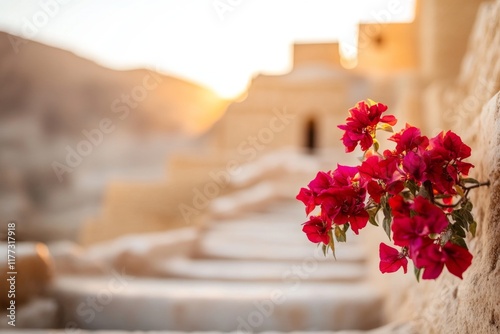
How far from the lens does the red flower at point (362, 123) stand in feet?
4.57

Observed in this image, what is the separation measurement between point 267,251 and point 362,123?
3620mm

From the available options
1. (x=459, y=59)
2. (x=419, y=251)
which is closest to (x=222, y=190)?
(x=459, y=59)

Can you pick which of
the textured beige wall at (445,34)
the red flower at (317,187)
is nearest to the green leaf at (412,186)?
the red flower at (317,187)

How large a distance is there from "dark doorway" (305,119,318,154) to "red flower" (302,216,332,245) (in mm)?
13616

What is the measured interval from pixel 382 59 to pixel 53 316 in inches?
439

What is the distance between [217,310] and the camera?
10.8 ft

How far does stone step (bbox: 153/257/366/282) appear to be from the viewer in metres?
4.11

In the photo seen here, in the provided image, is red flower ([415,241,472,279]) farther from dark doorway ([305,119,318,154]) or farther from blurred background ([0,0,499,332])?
dark doorway ([305,119,318,154])

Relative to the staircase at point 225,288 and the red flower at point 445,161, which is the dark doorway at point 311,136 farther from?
the red flower at point 445,161

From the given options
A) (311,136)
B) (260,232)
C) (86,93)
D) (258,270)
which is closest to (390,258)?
(258,270)

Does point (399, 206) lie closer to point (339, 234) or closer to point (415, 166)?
point (415, 166)

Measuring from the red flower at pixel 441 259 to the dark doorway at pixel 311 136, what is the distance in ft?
45.3

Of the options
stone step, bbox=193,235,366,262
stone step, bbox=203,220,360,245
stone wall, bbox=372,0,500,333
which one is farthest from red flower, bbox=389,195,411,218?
stone step, bbox=203,220,360,245

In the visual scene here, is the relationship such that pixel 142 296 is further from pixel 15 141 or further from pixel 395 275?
pixel 15 141
